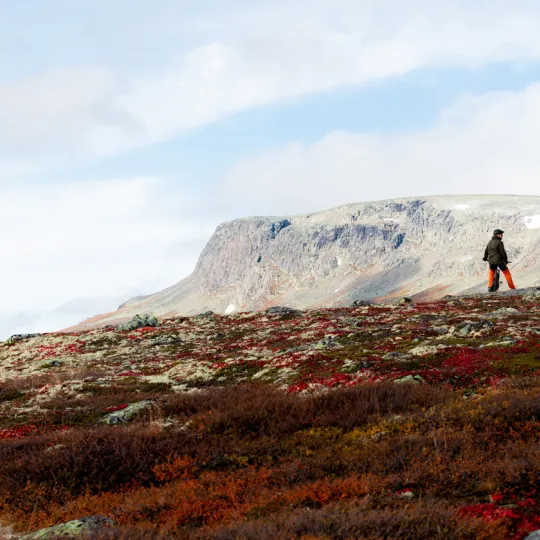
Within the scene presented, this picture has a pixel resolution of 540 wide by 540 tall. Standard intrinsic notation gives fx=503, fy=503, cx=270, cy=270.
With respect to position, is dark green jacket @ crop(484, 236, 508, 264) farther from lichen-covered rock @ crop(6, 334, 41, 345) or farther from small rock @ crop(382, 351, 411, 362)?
lichen-covered rock @ crop(6, 334, 41, 345)

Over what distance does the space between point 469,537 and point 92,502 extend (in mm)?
6447

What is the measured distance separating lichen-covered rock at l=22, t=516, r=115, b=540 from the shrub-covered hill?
8 centimetres

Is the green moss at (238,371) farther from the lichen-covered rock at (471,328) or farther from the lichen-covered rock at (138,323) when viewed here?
the lichen-covered rock at (138,323)

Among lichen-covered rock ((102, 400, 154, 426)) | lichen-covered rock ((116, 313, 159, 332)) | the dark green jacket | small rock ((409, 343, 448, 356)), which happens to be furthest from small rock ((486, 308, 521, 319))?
lichen-covered rock ((116, 313, 159, 332))

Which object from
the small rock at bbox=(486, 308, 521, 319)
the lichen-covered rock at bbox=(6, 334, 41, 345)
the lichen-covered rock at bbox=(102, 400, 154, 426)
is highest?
the lichen-covered rock at bbox=(6, 334, 41, 345)

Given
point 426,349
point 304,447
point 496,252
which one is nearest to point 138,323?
point 496,252

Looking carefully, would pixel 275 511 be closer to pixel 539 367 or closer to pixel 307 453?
pixel 307 453

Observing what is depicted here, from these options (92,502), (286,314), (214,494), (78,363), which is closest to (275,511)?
(214,494)

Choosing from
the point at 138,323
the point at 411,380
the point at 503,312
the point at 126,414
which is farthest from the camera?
the point at 138,323

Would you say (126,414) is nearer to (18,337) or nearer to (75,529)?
(75,529)

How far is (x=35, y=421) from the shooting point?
55.2ft

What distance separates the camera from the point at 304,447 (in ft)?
→ 36.0

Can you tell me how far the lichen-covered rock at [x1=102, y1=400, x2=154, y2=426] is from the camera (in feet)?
50.6

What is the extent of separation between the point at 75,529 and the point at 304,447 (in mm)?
5075
